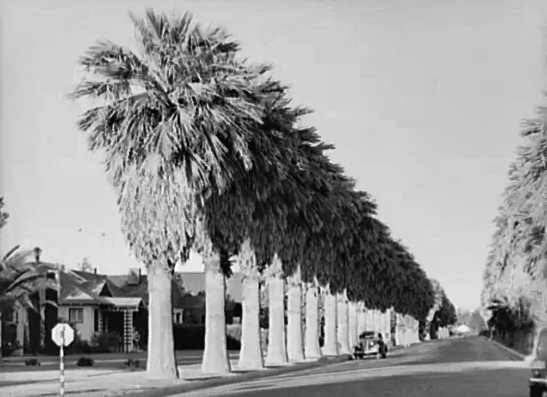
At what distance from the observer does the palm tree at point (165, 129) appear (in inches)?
1364

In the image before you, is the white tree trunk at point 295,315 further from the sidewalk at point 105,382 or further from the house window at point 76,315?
the house window at point 76,315

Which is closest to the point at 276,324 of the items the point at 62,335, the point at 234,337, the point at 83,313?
the point at 83,313

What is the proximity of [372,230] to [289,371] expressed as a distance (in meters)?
21.4

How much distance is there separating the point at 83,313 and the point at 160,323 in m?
35.5

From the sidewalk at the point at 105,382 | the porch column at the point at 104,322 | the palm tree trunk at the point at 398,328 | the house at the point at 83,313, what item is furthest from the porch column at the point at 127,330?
the palm tree trunk at the point at 398,328

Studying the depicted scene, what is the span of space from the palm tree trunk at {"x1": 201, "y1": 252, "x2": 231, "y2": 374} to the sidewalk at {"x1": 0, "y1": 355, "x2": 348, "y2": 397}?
508 mm

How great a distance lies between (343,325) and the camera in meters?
79.9

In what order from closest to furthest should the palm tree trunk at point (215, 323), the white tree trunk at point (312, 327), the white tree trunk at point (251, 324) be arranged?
the palm tree trunk at point (215, 323)
the white tree trunk at point (251, 324)
the white tree trunk at point (312, 327)

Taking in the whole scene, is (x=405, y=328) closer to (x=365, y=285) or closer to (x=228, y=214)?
(x=365, y=285)

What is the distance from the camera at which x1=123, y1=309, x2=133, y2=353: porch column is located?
74562 millimetres

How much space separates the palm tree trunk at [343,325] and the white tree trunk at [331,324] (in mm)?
3958

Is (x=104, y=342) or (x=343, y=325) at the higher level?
(x=343, y=325)

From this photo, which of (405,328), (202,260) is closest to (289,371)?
(202,260)

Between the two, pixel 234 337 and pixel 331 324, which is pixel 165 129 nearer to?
pixel 331 324
